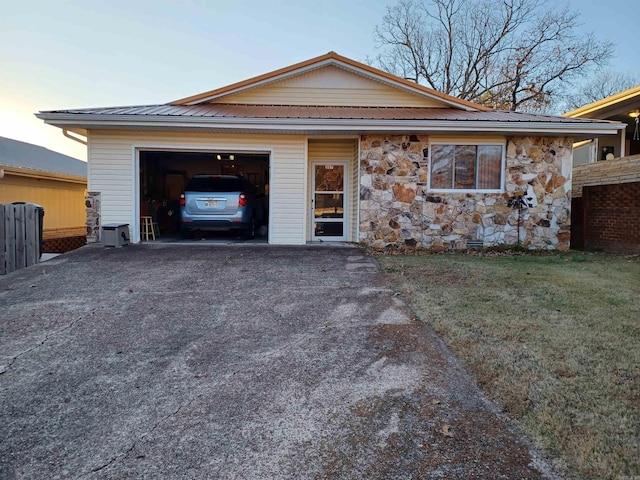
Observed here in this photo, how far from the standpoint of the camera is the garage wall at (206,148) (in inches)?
396

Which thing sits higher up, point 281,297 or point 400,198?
point 400,198

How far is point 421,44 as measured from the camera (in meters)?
29.1

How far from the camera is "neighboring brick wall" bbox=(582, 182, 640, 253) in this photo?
9984 millimetres

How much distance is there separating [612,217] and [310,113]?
8.06 meters

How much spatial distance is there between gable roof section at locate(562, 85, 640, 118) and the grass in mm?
7690

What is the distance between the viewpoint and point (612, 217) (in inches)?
422

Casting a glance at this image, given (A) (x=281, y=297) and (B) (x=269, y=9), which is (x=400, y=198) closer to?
(A) (x=281, y=297)

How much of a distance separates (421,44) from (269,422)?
31.1 m

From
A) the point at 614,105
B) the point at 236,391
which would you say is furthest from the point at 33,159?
the point at 614,105

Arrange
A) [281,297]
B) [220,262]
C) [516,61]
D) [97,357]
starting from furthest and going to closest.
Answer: [516,61]
[220,262]
[281,297]
[97,357]

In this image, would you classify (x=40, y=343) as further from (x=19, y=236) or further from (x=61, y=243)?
(x=61, y=243)

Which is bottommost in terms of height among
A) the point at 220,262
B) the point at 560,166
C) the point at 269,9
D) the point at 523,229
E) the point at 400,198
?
the point at 220,262

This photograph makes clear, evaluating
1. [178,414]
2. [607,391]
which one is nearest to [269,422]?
[178,414]

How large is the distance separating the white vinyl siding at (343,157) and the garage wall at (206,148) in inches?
31.6
